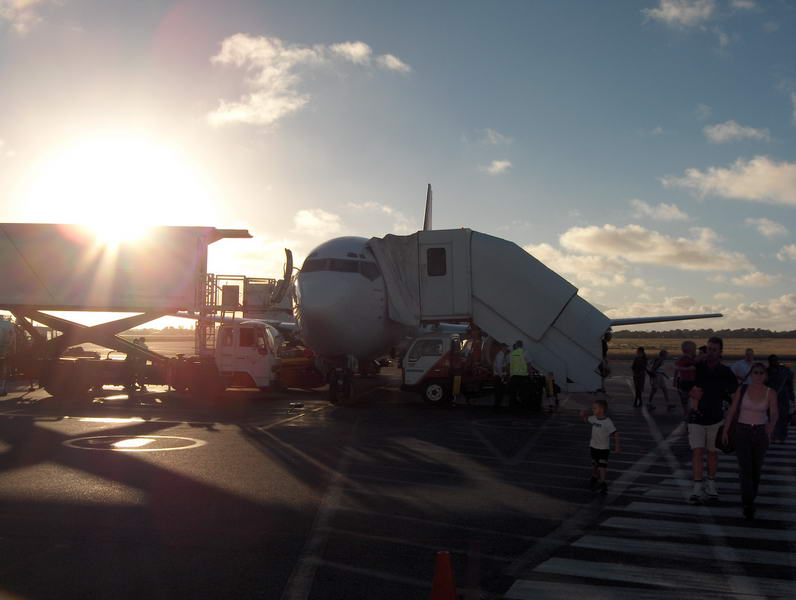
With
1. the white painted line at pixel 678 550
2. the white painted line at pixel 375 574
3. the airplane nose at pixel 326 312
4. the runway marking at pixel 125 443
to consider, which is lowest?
the white painted line at pixel 375 574

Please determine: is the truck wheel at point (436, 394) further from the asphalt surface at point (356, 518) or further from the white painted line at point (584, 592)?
the white painted line at point (584, 592)

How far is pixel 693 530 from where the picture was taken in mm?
7562

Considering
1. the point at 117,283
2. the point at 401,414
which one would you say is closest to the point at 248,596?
the point at 401,414

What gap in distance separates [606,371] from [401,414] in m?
7.76

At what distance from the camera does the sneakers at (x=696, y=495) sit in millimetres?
8977

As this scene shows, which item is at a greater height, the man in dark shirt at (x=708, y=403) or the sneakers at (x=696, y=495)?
the man in dark shirt at (x=708, y=403)

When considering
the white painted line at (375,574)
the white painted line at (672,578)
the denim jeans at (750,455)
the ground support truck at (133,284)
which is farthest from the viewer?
the ground support truck at (133,284)

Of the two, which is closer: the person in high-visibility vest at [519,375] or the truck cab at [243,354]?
the person in high-visibility vest at [519,375]

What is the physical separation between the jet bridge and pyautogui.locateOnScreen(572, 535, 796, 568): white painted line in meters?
15.9

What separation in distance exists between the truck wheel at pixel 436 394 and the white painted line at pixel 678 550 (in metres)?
14.6

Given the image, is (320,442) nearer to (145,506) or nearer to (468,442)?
(468,442)

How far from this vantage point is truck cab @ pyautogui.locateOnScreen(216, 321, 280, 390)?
79.3 ft

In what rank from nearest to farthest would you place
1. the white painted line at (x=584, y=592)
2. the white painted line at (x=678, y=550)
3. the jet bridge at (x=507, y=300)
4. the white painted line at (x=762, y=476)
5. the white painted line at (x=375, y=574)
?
the white painted line at (x=584, y=592) < the white painted line at (x=375, y=574) < the white painted line at (x=678, y=550) < the white painted line at (x=762, y=476) < the jet bridge at (x=507, y=300)

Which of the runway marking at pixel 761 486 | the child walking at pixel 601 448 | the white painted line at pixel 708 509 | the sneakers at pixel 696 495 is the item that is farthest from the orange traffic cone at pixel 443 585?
the runway marking at pixel 761 486
